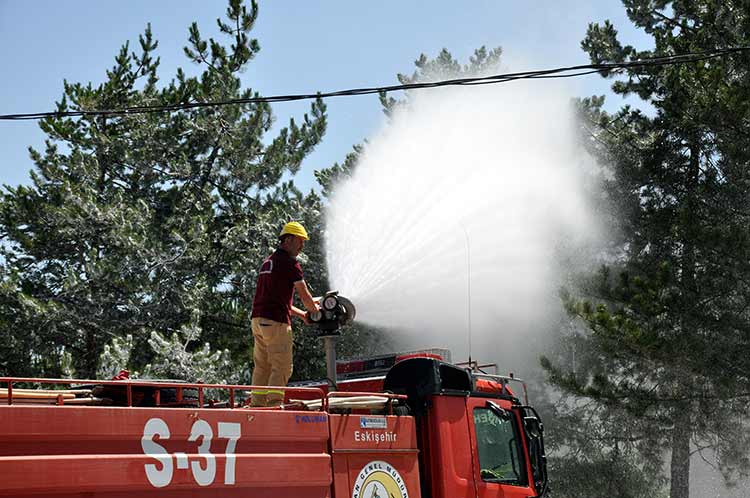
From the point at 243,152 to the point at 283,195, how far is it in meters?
1.51

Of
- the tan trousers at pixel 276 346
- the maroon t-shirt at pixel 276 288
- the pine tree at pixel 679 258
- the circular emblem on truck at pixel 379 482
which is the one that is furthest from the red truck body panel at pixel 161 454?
the pine tree at pixel 679 258

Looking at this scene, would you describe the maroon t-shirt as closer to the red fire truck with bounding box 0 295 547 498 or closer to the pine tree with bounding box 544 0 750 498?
the red fire truck with bounding box 0 295 547 498

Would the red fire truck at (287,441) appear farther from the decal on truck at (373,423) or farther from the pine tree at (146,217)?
the pine tree at (146,217)

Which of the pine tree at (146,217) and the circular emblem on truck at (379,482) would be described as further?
the pine tree at (146,217)

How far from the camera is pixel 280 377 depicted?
28.1 feet

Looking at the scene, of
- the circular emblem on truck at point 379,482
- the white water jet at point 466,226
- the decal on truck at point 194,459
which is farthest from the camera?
the white water jet at point 466,226

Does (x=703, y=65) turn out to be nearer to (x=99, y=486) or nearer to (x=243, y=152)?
(x=243, y=152)

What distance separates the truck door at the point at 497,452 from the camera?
8.66 m

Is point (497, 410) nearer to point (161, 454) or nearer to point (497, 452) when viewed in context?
point (497, 452)

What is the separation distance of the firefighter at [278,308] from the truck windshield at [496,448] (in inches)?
73.2

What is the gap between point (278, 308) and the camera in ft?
28.3

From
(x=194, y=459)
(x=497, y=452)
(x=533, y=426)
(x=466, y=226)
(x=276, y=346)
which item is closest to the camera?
(x=194, y=459)

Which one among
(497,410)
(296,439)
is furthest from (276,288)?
(497,410)

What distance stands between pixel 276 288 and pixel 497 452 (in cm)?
261
